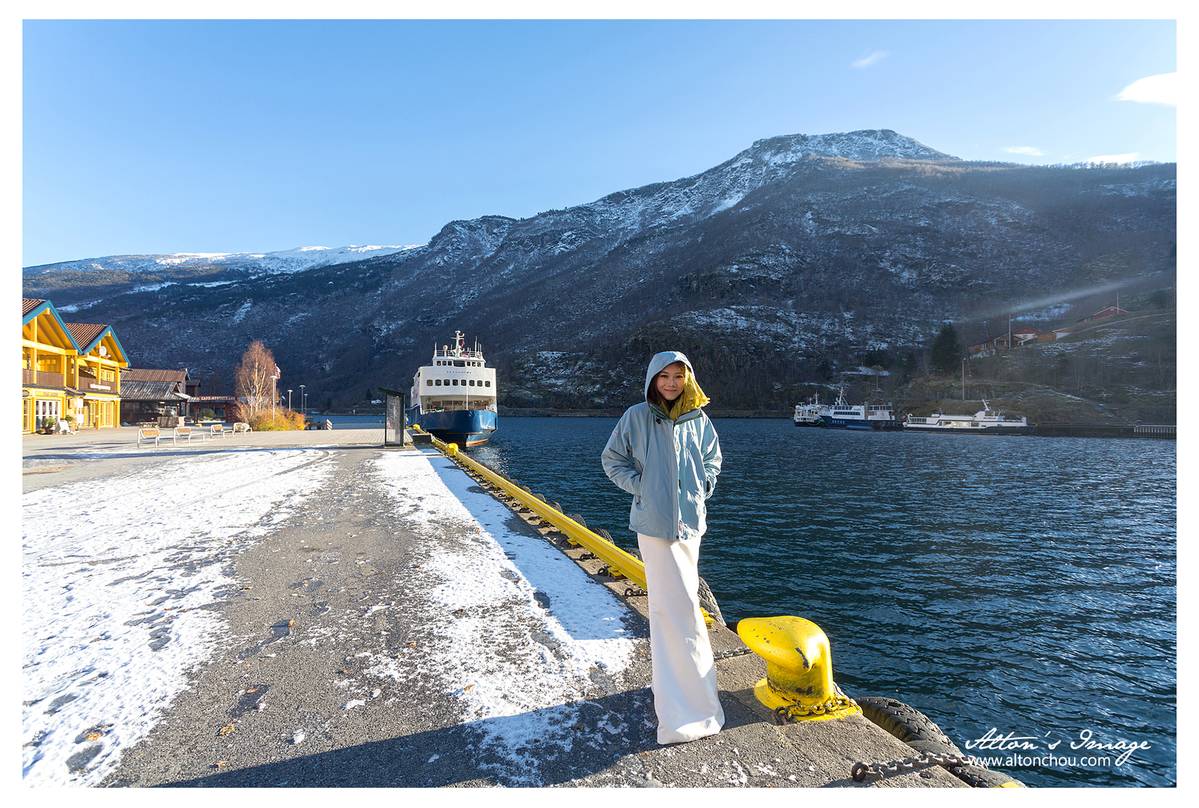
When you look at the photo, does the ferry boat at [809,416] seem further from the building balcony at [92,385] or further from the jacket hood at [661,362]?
the building balcony at [92,385]

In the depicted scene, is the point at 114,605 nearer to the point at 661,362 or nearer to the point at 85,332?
the point at 661,362

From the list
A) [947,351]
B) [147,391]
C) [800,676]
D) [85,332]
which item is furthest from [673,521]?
[947,351]

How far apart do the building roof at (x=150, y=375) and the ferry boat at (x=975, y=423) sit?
3342 inches

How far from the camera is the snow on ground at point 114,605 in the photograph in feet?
9.16

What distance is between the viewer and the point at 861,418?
66312 millimetres

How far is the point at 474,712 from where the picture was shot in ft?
9.72

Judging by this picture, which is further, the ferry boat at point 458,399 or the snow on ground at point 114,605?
the ferry boat at point 458,399

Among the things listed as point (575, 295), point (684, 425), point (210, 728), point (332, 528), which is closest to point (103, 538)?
point (332, 528)

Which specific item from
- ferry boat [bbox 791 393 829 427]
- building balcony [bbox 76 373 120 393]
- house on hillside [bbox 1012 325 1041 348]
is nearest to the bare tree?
building balcony [bbox 76 373 120 393]

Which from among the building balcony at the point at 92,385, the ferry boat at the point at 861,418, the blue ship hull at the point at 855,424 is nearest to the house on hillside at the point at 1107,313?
the ferry boat at the point at 861,418

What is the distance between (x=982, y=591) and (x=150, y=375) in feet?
221

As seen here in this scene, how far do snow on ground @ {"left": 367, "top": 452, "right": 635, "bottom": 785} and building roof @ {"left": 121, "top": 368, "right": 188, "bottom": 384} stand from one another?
196ft
